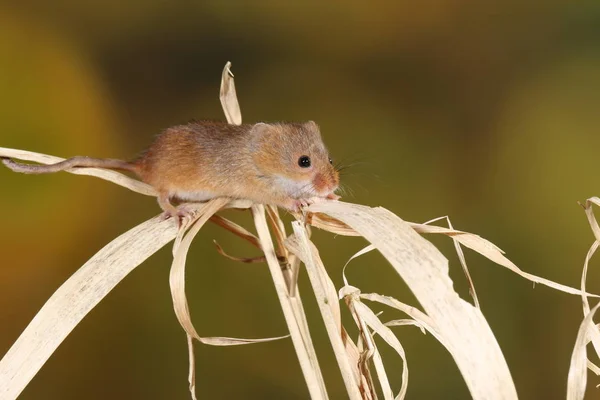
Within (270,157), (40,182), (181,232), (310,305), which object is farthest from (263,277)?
(181,232)

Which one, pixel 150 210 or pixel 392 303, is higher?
pixel 150 210

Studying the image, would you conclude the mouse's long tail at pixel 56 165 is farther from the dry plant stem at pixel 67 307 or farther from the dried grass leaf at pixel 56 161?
the dry plant stem at pixel 67 307

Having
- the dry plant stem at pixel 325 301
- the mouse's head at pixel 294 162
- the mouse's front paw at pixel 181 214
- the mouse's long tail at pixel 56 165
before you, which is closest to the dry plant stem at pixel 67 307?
the mouse's front paw at pixel 181 214

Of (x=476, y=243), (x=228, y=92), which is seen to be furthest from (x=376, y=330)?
(x=228, y=92)

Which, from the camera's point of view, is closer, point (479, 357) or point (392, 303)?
point (479, 357)

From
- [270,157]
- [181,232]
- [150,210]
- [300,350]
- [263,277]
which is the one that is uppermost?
[150,210]

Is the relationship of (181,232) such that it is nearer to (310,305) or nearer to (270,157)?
(270,157)

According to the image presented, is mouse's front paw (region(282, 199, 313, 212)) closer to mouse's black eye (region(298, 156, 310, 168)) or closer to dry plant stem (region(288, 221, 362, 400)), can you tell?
mouse's black eye (region(298, 156, 310, 168))

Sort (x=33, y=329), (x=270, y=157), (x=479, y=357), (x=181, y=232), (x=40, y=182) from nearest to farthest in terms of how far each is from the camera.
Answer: (x=479, y=357), (x=33, y=329), (x=181, y=232), (x=270, y=157), (x=40, y=182)
